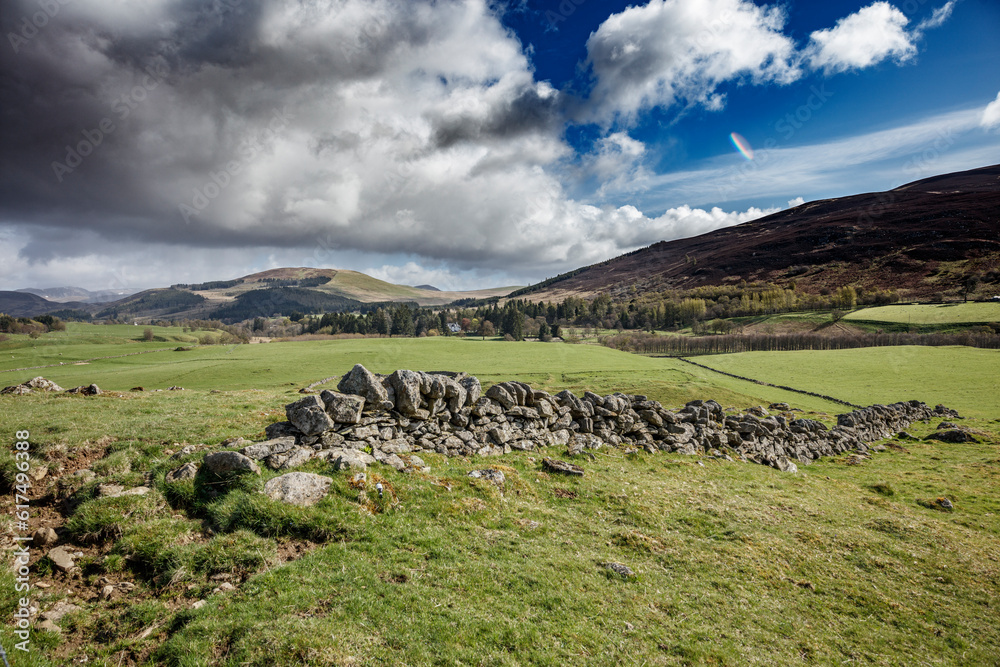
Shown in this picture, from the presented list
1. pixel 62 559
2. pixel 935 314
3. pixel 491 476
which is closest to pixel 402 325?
pixel 491 476

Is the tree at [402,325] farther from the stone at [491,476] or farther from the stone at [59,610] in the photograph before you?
the stone at [59,610]

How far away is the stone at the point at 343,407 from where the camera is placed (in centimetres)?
1546

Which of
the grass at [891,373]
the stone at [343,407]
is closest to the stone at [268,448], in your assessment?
the stone at [343,407]

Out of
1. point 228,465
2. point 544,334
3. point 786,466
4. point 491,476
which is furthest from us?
point 544,334

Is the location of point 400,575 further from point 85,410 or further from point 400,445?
point 85,410

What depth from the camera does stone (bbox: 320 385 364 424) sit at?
Answer: 15461mm

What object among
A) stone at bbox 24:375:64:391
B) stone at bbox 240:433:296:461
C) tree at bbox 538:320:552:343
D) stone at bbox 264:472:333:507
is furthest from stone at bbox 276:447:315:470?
tree at bbox 538:320:552:343

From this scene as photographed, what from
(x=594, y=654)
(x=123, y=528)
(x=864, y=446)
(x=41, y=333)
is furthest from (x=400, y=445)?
(x=41, y=333)

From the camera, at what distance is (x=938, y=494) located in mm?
18891

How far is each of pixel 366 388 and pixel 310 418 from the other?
9.03 ft

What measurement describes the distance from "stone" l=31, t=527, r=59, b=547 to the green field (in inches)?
5846

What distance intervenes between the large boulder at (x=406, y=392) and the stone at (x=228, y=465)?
675 cm

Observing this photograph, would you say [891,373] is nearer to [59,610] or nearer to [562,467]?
[562,467]

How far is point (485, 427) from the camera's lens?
1848 cm
